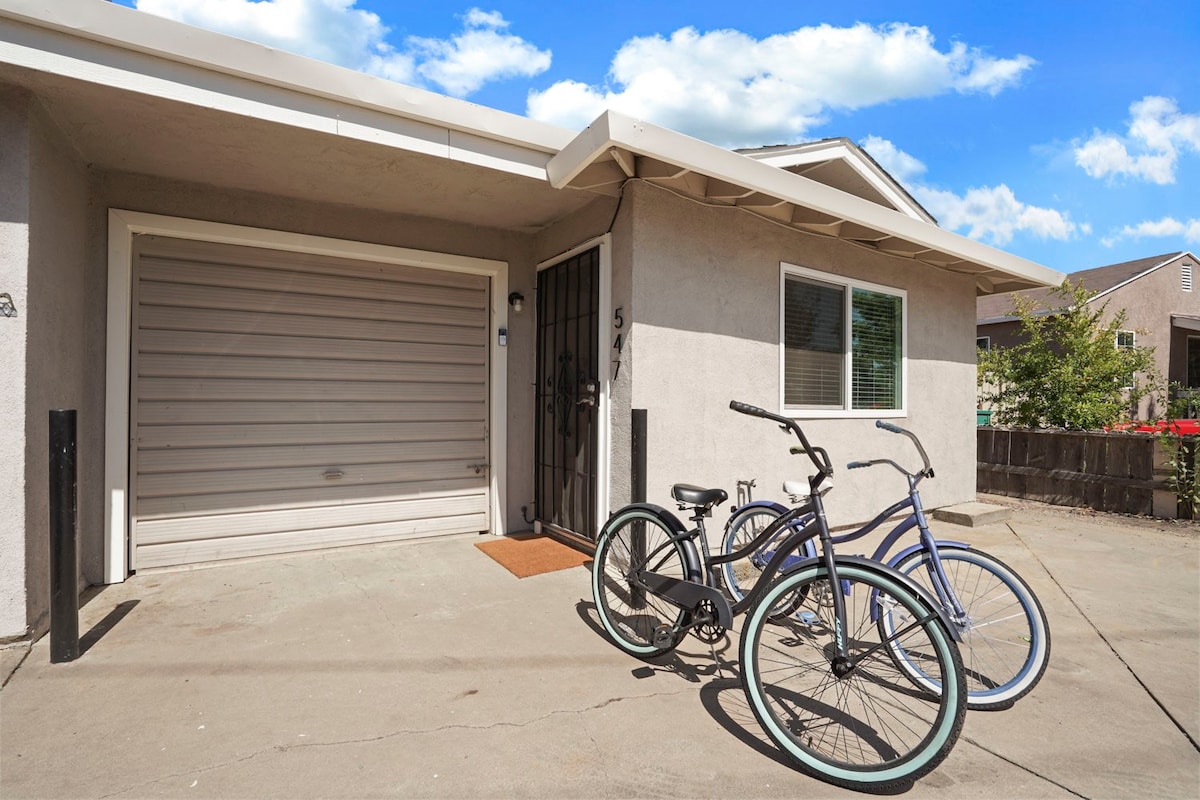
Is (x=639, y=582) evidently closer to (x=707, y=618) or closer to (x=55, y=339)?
(x=707, y=618)

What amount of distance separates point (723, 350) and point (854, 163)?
2.37 meters

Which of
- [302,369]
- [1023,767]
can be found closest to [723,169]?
[1023,767]

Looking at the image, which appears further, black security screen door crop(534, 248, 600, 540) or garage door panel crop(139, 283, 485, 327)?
black security screen door crop(534, 248, 600, 540)

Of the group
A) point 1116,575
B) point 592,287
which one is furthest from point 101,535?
point 1116,575

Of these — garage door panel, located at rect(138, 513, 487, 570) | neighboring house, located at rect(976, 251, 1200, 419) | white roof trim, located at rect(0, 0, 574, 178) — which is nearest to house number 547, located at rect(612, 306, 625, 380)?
white roof trim, located at rect(0, 0, 574, 178)

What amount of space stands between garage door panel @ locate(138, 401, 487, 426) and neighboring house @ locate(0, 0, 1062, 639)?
0.7 inches

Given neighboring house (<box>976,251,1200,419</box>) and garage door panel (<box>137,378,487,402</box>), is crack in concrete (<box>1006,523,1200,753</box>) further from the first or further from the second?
neighboring house (<box>976,251,1200,419</box>)

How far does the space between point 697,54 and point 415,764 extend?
947 centimetres

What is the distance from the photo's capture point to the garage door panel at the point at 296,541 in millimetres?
3943

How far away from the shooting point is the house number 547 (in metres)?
3.93

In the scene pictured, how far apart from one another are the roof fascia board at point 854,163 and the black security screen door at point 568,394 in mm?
1719

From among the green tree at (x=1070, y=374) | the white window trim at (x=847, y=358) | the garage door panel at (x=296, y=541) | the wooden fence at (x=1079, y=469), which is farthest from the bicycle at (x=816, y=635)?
the green tree at (x=1070, y=374)

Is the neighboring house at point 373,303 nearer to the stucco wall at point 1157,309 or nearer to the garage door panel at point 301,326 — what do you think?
the garage door panel at point 301,326

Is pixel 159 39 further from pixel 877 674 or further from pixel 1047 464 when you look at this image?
pixel 1047 464
